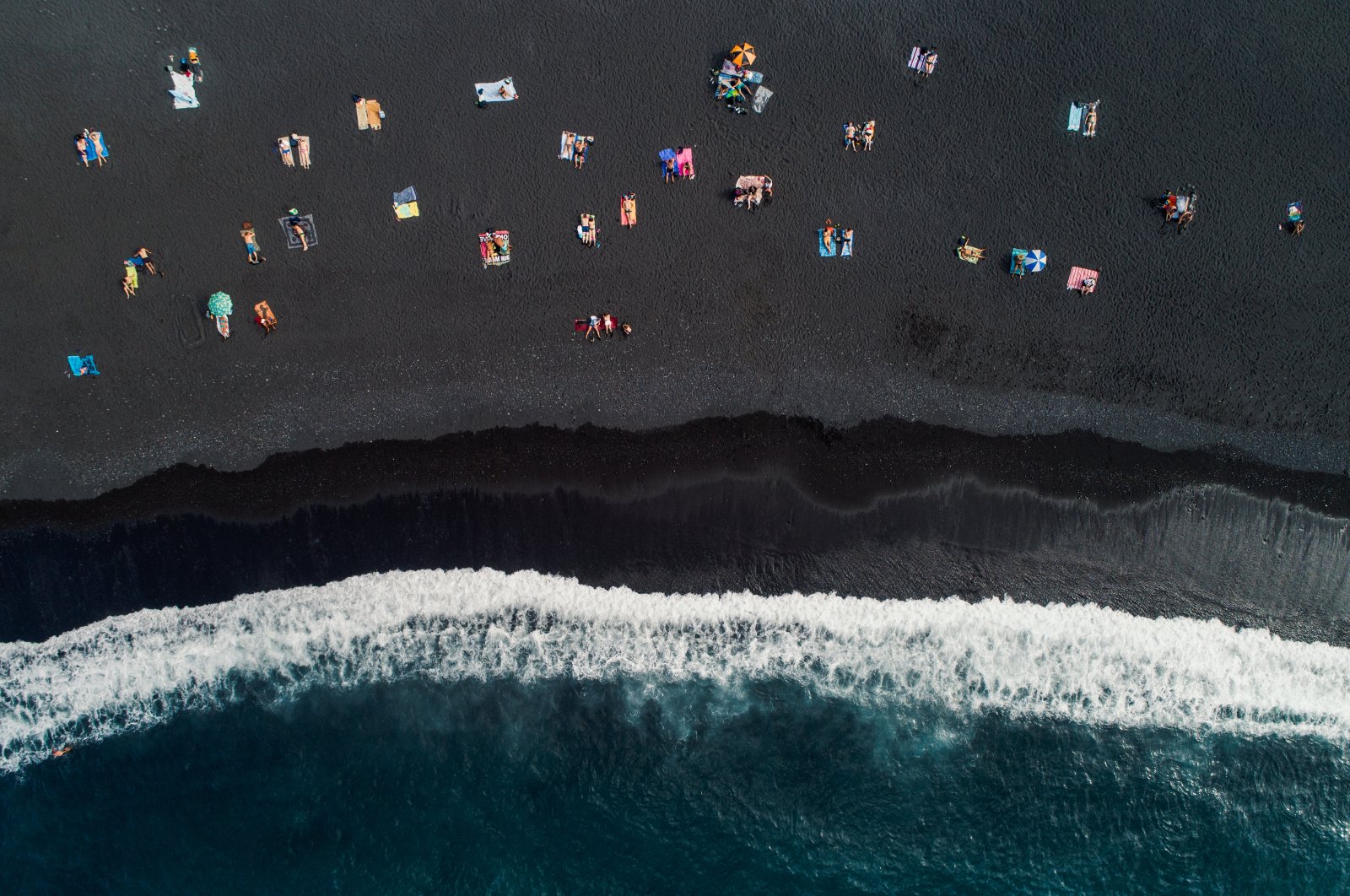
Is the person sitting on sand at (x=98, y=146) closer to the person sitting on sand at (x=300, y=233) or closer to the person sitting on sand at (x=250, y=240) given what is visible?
the person sitting on sand at (x=250, y=240)

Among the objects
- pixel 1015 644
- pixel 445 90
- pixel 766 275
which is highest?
pixel 445 90

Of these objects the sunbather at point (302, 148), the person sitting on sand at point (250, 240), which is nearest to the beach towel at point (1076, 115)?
the sunbather at point (302, 148)

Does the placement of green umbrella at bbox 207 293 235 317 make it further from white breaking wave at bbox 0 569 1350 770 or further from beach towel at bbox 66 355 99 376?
white breaking wave at bbox 0 569 1350 770

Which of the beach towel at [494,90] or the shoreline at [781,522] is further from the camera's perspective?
the beach towel at [494,90]

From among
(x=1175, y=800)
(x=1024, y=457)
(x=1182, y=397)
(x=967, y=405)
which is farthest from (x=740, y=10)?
(x=1175, y=800)

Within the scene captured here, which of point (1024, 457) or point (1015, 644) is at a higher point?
point (1024, 457)

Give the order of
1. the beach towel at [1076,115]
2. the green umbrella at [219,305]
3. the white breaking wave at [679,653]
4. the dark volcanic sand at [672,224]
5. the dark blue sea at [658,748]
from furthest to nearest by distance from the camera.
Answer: the beach towel at [1076,115], the dark volcanic sand at [672,224], the green umbrella at [219,305], the white breaking wave at [679,653], the dark blue sea at [658,748]

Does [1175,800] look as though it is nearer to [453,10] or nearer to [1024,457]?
[1024,457]

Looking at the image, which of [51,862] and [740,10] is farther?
[740,10]
